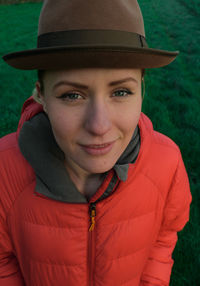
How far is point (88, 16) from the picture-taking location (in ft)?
3.48

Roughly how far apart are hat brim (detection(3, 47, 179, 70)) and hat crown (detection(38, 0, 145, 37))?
12cm

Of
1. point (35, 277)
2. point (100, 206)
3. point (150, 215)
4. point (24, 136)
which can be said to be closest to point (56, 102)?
point (24, 136)

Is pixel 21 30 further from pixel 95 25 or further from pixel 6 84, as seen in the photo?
pixel 95 25

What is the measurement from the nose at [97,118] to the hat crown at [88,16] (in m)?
0.31

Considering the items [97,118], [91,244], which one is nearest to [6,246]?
[91,244]

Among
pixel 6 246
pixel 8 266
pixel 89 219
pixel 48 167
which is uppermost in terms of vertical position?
pixel 48 167

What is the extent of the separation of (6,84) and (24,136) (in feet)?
12.5

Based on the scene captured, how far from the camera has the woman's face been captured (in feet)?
3.72

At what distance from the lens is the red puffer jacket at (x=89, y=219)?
4.80 ft

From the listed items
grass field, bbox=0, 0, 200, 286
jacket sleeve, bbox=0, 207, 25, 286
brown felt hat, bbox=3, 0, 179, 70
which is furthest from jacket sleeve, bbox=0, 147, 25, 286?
grass field, bbox=0, 0, 200, 286

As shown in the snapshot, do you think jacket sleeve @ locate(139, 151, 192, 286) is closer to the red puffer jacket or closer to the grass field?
the red puffer jacket

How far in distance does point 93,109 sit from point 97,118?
45mm

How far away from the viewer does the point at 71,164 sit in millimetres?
1541

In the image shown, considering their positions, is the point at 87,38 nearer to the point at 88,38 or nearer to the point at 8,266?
the point at 88,38
